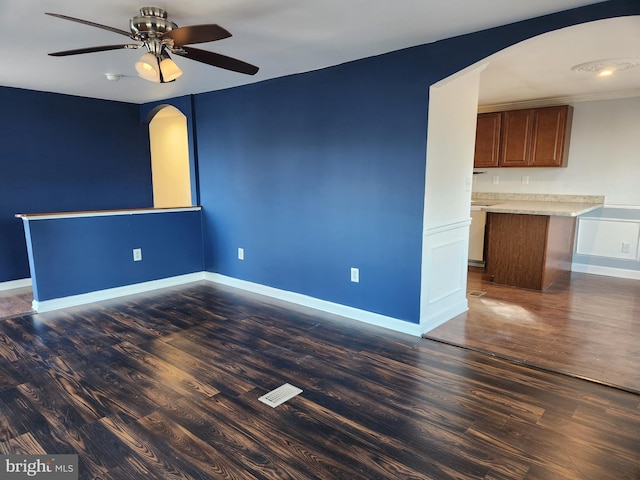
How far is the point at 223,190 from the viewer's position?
4680 millimetres

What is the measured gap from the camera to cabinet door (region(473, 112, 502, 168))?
5.33m

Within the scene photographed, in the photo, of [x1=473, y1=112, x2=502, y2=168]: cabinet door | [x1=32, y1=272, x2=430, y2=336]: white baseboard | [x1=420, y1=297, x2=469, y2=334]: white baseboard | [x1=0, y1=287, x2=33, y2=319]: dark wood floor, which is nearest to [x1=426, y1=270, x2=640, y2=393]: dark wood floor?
[x1=420, y1=297, x2=469, y2=334]: white baseboard

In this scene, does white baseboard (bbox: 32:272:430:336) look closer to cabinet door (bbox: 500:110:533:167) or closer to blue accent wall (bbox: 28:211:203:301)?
blue accent wall (bbox: 28:211:203:301)

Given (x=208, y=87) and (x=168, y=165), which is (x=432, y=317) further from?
(x=168, y=165)

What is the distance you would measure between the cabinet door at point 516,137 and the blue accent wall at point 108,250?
4.06 meters

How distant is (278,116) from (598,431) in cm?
344

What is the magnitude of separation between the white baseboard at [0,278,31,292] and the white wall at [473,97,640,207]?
258 inches

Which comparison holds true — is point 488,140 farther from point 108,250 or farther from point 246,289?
point 108,250

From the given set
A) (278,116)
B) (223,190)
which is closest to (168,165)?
(223,190)

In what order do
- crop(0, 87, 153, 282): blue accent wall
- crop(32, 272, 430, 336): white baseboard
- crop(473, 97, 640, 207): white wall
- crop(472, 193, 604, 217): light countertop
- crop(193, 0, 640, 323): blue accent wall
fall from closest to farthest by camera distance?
1. crop(193, 0, 640, 323): blue accent wall
2. crop(32, 272, 430, 336): white baseboard
3. crop(472, 193, 604, 217): light countertop
4. crop(0, 87, 153, 282): blue accent wall
5. crop(473, 97, 640, 207): white wall

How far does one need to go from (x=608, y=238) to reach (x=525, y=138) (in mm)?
1596

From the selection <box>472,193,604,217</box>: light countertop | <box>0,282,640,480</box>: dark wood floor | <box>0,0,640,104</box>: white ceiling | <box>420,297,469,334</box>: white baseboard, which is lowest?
<box>0,282,640,480</box>: dark wood floor

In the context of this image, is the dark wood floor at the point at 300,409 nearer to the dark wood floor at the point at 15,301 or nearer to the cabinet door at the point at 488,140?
the dark wood floor at the point at 15,301

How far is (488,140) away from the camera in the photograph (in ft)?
17.8
